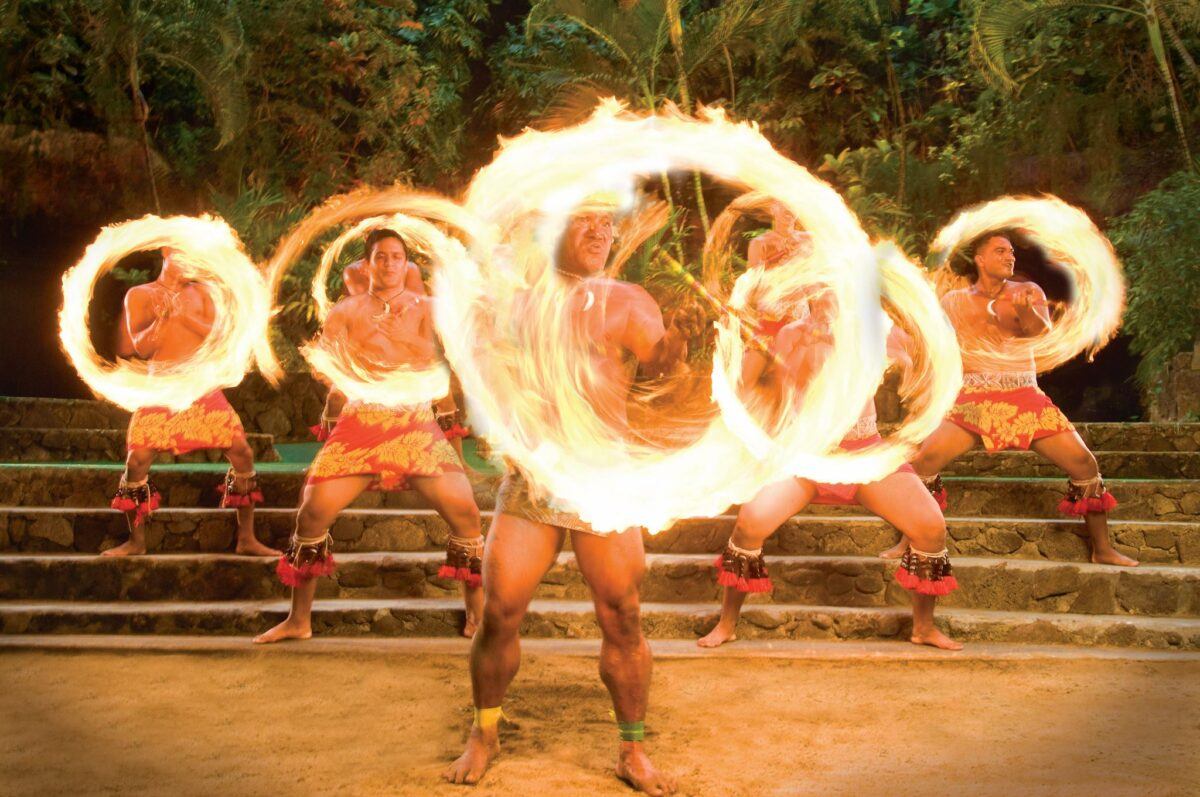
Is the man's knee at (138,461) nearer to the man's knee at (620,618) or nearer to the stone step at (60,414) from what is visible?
the man's knee at (620,618)

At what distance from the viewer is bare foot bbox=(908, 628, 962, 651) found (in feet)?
18.4

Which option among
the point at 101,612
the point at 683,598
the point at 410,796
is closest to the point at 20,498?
the point at 101,612

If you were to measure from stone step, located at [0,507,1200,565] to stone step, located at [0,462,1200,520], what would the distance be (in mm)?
404

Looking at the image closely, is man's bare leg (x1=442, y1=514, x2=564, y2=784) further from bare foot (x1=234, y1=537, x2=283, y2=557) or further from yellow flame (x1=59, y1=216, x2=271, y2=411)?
yellow flame (x1=59, y1=216, x2=271, y2=411)

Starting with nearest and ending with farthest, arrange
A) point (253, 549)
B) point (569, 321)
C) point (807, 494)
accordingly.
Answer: point (569, 321)
point (807, 494)
point (253, 549)

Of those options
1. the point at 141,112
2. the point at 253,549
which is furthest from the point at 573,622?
the point at 141,112

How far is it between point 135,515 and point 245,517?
621 millimetres

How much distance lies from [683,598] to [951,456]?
175 cm

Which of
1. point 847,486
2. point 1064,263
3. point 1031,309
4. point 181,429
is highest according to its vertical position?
point 1064,263

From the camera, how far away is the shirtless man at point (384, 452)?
5.39 metres

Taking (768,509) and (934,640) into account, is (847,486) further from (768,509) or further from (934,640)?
(934,640)

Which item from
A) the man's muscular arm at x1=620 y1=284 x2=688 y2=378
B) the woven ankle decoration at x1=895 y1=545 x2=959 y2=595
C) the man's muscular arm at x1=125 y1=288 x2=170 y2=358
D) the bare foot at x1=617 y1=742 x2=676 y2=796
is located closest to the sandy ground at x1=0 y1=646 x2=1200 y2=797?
the bare foot at x1=617 y1=742 x2=676 y2=796

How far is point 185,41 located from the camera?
464 inches

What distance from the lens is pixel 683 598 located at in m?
6.33
